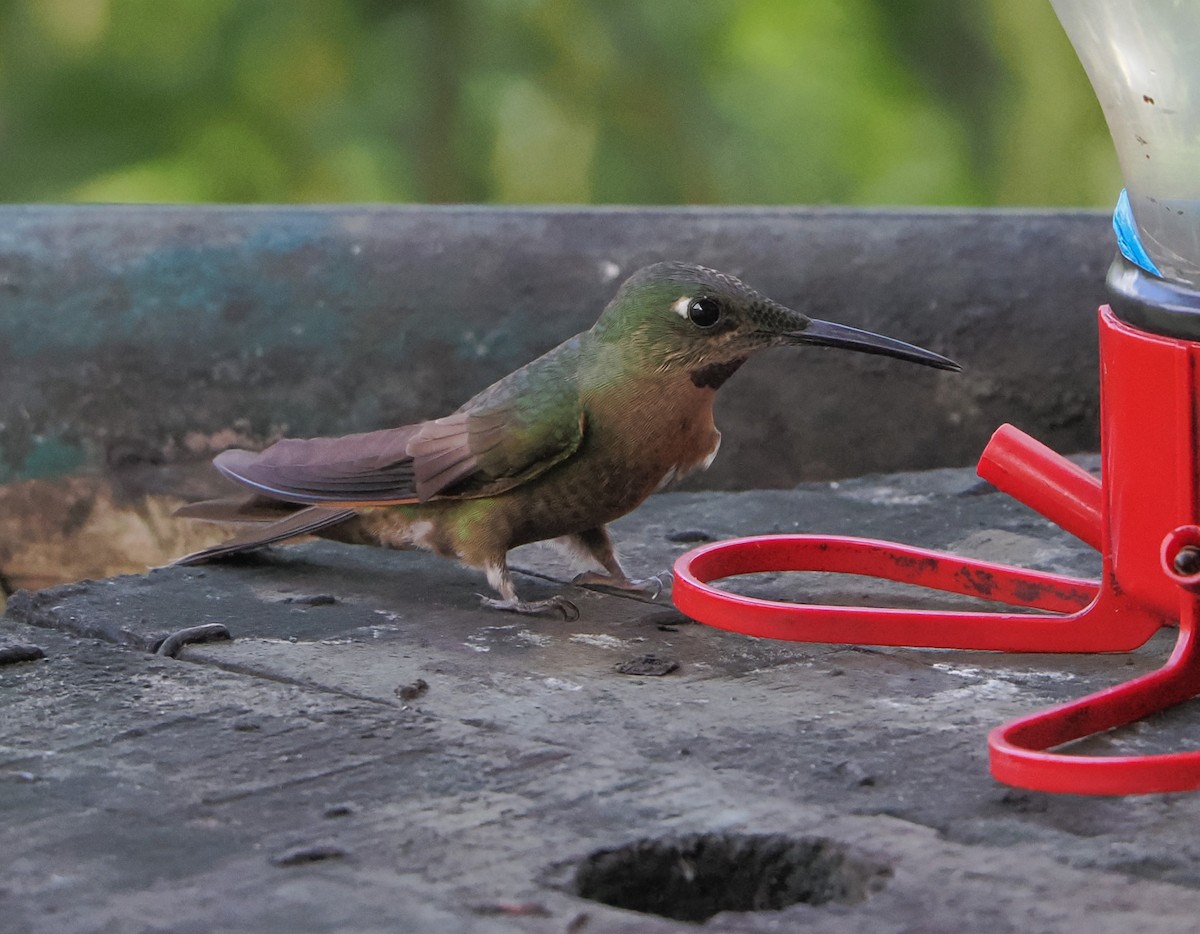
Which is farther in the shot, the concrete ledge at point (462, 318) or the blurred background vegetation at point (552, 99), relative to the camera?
the blurred background vegetation at point (552, 99)

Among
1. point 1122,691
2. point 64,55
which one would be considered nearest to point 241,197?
point 64,55

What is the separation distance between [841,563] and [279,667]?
75cm

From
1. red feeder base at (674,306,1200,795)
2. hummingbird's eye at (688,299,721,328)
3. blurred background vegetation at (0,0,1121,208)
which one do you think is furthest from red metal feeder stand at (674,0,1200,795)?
blurred background vegetation at (0,0,1121,208)

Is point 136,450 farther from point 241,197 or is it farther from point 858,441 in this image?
point 241,197

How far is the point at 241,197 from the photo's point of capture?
5.66 metres

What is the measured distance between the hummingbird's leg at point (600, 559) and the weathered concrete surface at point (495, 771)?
96 mm

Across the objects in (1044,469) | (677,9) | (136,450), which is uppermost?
(677,9)

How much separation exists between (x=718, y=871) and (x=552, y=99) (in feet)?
14.4

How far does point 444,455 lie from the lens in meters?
2.52

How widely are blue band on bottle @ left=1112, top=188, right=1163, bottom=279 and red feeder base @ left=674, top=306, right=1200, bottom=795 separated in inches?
2.7

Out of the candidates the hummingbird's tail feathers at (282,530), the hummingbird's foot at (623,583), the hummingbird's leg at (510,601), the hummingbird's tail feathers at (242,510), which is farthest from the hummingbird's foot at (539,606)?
the hummingbird's tail feathers at (242,510)

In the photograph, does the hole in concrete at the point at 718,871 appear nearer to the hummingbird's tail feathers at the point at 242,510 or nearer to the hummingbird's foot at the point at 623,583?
the hummingbird's foot at the point at 623,583

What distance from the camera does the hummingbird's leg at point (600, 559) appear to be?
8.43 feet

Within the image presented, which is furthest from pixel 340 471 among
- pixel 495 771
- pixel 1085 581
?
pixel 1085 581
